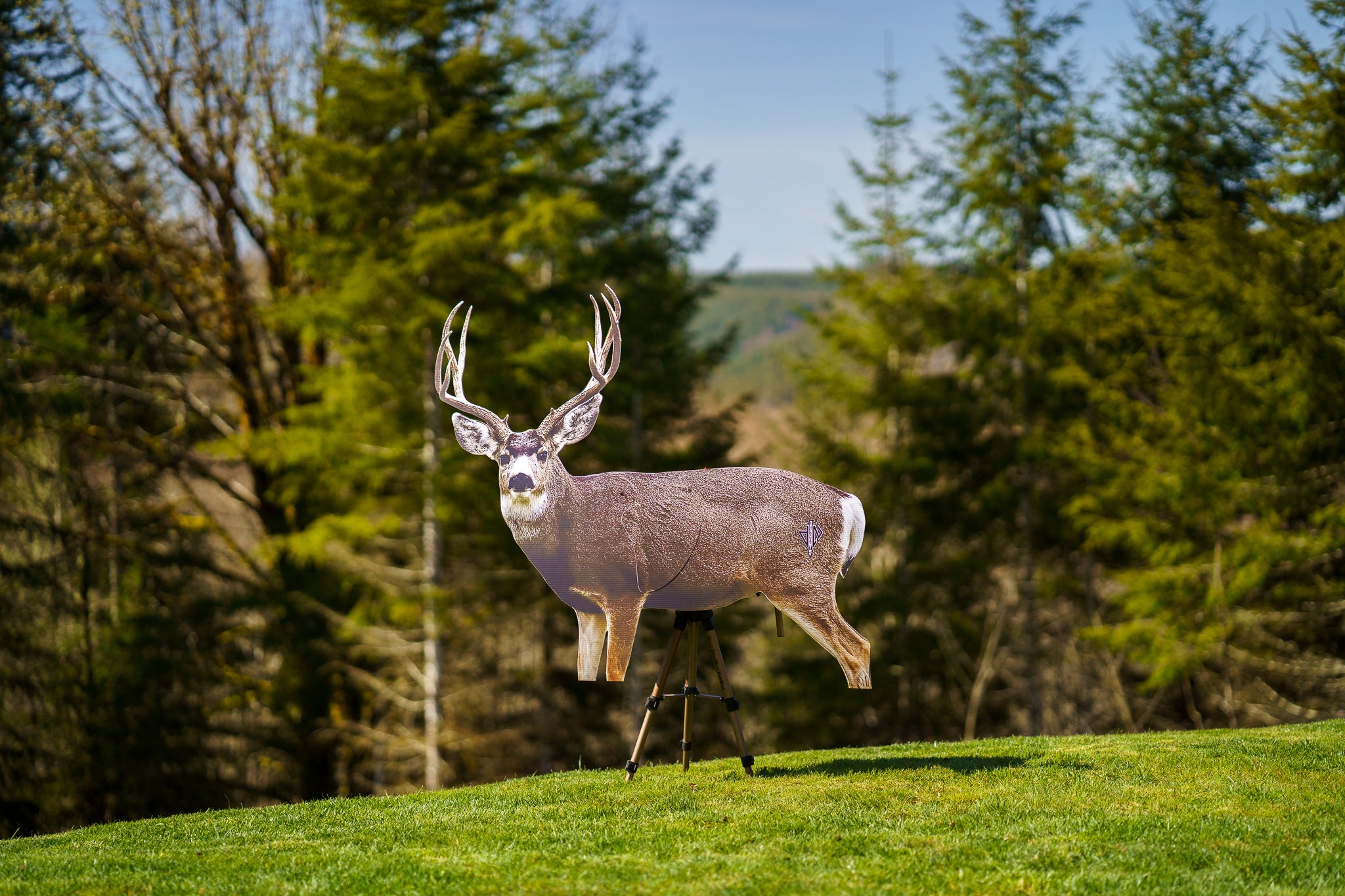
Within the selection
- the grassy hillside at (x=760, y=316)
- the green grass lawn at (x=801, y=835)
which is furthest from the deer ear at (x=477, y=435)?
the grassy hillside at (x=760, y=316)

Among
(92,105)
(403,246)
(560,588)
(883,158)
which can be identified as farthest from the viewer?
(883,158)

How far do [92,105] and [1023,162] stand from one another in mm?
15161

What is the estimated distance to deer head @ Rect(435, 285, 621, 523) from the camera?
7539 millimetres

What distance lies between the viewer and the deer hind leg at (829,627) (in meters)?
7.93

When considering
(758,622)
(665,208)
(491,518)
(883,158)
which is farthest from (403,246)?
(883,158)

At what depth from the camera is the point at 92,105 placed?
19203 mm

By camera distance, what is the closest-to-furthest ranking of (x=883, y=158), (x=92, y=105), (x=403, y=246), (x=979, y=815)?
1. (x=979, y=815)
2. (x=403, y=246)
3. (x=92, y=105)
4. (x=883, y=158)

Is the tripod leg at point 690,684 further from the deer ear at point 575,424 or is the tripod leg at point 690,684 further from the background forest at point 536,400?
the background forest at point 536,400

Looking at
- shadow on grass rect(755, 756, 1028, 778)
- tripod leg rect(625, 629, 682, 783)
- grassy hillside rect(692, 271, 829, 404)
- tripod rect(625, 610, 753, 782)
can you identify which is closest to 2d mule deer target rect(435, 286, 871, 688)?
tripod rect(625, 610, 753, 782)

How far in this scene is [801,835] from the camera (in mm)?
6477

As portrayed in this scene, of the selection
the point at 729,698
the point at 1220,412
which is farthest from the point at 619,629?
the point at 1220,412

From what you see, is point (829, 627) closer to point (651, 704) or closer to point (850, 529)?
point (850, 529)

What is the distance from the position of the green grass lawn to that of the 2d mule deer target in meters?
0.97

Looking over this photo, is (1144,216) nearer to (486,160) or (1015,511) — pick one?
(1015,511)
